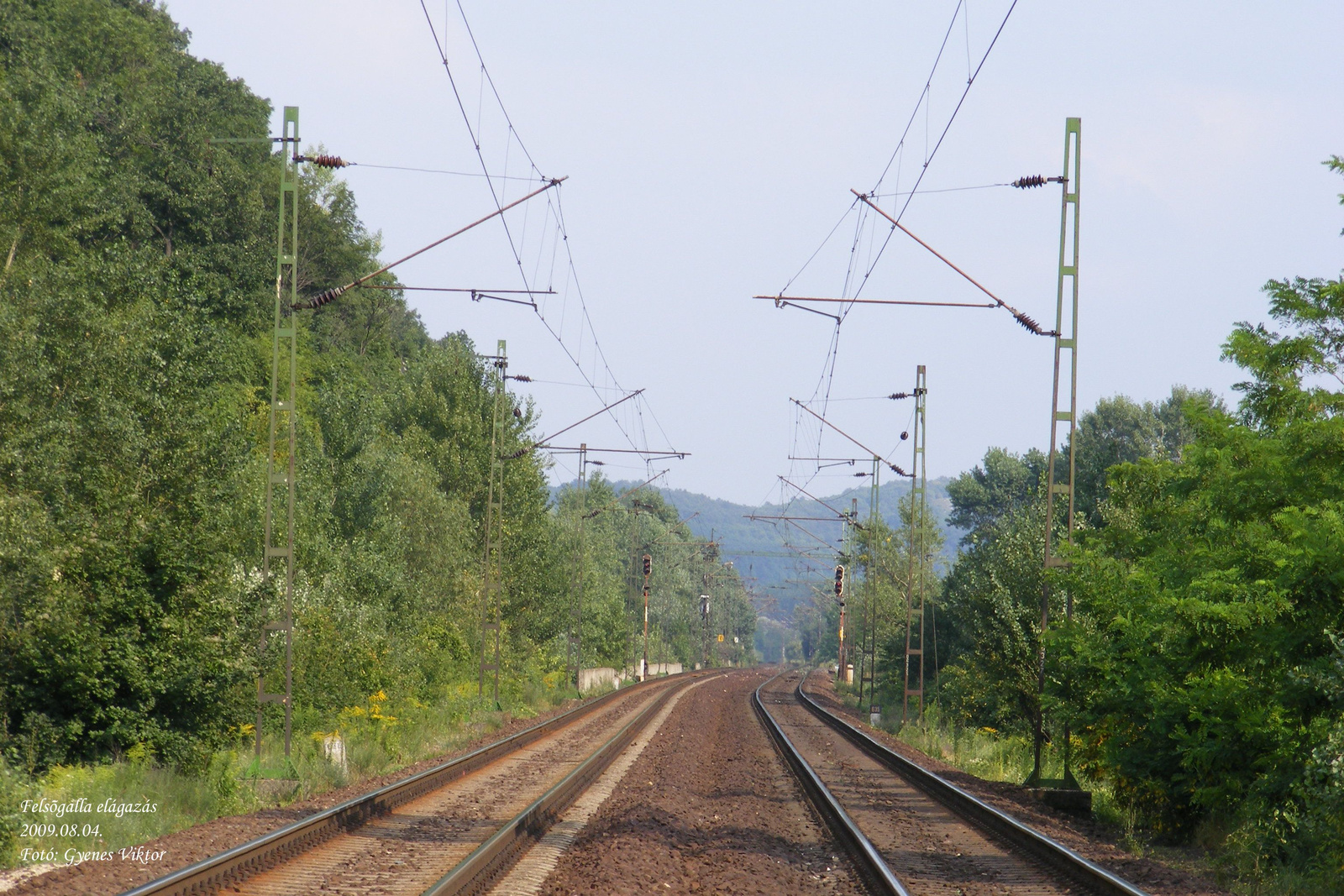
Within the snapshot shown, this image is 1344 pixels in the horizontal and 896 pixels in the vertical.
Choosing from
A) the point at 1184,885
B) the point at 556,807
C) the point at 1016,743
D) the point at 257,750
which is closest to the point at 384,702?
the point at 257,750

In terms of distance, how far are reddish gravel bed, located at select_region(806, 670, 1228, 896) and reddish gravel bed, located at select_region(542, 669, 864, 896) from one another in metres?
2.99

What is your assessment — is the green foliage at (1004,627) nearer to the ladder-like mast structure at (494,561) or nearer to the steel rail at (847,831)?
the steel rail at (847,831)

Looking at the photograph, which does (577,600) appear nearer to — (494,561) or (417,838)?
(494,561)

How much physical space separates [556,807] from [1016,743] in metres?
19.2

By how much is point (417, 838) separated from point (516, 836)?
1.23 metres

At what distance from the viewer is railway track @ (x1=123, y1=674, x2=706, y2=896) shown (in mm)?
9523

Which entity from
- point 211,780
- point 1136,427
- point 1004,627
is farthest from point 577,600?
point 1136,427

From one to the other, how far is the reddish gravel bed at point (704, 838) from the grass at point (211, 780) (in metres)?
4.76

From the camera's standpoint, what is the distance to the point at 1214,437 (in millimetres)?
18328

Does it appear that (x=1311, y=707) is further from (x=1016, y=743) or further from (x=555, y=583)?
(x=555, y=583)

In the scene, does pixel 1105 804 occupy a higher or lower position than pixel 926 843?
lower

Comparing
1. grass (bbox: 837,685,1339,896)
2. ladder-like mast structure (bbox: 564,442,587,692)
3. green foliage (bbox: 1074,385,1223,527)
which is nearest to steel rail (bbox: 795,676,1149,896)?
grass (bbox: 837,685,1339,896)

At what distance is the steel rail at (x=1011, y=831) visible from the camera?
10578 mm

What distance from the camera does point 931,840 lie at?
13.9 metres
